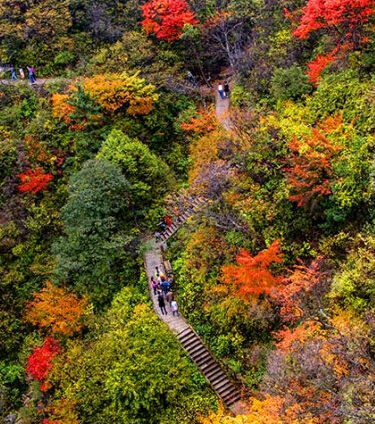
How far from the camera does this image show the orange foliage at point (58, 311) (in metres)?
33.0

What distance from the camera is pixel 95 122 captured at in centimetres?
4041

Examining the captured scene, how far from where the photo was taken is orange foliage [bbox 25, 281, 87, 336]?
33031mm

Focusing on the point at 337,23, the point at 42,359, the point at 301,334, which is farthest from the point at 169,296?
the point at 337,23

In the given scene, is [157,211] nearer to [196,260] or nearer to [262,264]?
[196,260]

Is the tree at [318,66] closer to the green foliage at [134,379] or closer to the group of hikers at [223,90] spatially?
the group of hikers at [223,90]

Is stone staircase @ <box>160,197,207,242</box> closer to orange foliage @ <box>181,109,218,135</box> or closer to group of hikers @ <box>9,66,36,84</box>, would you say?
orange foliage @ <box>181,109,218,135</box>

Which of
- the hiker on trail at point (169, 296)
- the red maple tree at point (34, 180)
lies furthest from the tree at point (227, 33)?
the hiker on trail at point (169, 296)

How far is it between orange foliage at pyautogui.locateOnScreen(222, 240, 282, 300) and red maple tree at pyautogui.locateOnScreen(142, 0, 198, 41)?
1022 inches

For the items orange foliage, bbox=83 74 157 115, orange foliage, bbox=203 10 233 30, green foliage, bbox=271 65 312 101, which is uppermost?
orange foliage, bbox=203 10 233 30

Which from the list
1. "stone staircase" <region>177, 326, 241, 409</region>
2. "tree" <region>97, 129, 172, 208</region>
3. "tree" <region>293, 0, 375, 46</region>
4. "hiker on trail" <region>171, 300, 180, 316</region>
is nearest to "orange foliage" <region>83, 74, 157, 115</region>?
"tree" <region>97, 129, 172, 208</region>

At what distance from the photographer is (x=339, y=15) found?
1261 inches

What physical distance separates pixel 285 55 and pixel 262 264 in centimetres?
1977

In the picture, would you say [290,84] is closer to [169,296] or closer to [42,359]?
[169,296]

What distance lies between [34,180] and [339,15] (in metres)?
24.7
